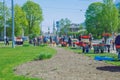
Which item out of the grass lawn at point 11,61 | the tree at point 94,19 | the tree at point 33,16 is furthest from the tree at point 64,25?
the grass lawn at point 11,61

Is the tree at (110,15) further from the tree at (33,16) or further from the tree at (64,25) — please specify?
the tree at (64,25)

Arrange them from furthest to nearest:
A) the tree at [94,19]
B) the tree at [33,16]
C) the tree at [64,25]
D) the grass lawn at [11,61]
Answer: the tree at [64,25], the tree at [94,19], the tree at [33,16], the grass lawn at [11,61]

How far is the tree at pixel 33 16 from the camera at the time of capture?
10400 cm

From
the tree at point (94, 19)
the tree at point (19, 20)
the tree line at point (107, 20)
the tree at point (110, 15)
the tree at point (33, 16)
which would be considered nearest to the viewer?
the tree at point (19, 20)

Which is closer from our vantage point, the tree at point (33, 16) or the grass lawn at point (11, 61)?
the grass lawn at point (11, 61)

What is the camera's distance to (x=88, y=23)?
123250 mm

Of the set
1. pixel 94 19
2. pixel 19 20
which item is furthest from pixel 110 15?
pixel 19 20

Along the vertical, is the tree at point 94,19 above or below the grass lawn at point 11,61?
above

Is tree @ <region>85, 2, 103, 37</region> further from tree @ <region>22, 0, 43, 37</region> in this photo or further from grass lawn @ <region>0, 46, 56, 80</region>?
grass lawn @ <region>0, 46, 56, 80</region>

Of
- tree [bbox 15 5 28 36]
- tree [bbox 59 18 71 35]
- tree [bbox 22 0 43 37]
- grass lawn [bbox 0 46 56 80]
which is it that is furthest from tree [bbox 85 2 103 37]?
grass lawn [bbox 0 46 56 80]

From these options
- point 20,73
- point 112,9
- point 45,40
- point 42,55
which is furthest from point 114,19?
point 20,73

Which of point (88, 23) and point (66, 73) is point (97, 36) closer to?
point (88, 23)

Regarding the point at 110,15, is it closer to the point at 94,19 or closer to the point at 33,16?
the point at 94,19

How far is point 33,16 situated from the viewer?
106 meters
